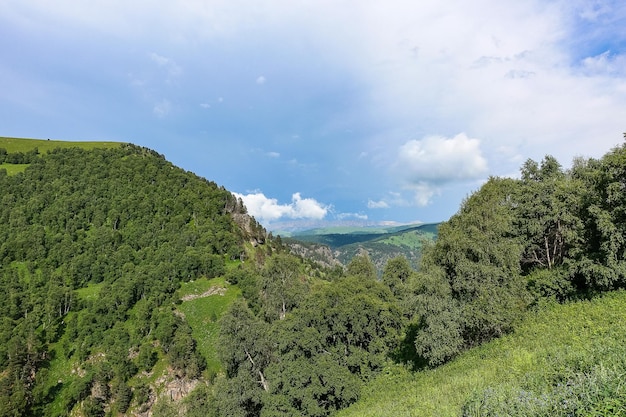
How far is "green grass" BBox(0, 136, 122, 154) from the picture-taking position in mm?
170500

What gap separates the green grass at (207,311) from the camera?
82188 millimetres

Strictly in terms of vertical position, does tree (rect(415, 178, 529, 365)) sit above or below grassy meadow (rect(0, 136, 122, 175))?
below

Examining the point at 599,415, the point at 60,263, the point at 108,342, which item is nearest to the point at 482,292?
the point at 599,415

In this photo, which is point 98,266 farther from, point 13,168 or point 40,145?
point 40,145

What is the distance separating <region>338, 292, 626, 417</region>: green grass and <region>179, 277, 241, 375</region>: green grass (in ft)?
188

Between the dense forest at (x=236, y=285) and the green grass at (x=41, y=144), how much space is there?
558 inches

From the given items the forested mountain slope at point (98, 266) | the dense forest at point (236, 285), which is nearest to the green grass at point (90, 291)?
the forested mountain slope at point (98, 266)

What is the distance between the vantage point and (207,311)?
93438 mm

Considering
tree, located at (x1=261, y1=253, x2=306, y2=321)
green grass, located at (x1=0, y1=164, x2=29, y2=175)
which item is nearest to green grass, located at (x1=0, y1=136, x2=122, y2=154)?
green grass, located at (x1=0, y1=164, x2=29, y2=175)

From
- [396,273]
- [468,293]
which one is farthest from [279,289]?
[468,293]

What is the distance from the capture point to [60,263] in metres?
107

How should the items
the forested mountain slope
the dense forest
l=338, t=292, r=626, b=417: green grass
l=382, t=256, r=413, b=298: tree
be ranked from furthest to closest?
the forested mountain slope, l=382, t=256, r=413, b=298: tree, the dense forest, l=338, t=292, r=626, b=417: green grass

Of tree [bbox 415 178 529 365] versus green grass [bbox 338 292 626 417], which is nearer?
green grass [bbox 338 292 626 417]

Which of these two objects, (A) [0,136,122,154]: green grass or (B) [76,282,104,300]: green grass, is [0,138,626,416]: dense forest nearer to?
(B) [76,282,104,300]: green grass
